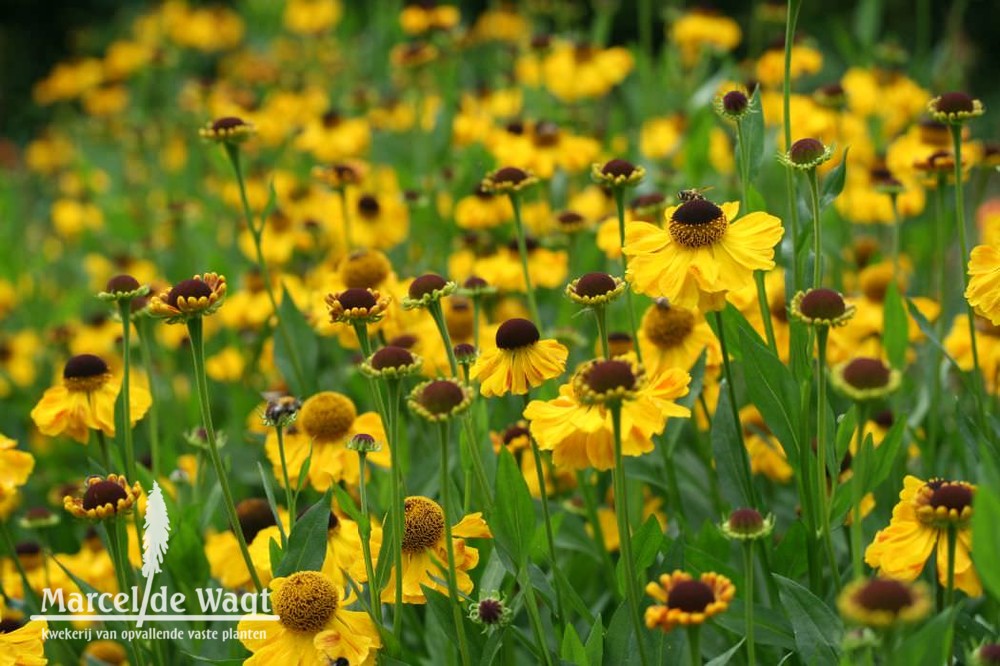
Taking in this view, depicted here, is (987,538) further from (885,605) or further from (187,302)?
(187,302)

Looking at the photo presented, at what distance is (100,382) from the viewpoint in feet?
5.72

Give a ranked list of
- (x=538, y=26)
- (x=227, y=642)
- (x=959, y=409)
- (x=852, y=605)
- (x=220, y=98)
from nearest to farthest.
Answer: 1. (x=852, y=605)
2. (x=959, y=409)
3. (x=227, y=642)
4. (x=220, y=98)
5. (x=538, y=26)

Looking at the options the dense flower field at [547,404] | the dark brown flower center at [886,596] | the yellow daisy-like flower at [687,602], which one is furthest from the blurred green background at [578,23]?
the dark brown flower center at [886,596]

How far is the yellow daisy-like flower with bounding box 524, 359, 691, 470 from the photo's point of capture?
1229mm

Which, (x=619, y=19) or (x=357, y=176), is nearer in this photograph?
(x=357, y=176)

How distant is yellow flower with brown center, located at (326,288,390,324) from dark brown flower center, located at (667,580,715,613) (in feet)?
1.73

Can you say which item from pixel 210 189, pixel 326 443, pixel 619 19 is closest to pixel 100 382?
pixel 326 443

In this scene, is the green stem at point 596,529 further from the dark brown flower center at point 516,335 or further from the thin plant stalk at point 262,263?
the thin plant stalk at point 262,263

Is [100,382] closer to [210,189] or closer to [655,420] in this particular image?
[655,420]

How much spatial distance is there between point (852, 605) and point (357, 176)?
156 centimetres

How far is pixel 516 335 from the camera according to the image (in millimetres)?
1431

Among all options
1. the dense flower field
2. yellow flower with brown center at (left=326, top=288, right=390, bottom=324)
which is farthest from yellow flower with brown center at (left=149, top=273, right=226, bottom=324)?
yellow flower with brown center at (left=326, top=288, right=390, bottom=324)

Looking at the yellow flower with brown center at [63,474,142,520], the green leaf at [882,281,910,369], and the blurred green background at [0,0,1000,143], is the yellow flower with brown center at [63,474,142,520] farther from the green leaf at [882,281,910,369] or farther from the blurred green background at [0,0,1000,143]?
the blurred green background at [0,0,1000,143]

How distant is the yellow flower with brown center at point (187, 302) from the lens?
54.4 inches
